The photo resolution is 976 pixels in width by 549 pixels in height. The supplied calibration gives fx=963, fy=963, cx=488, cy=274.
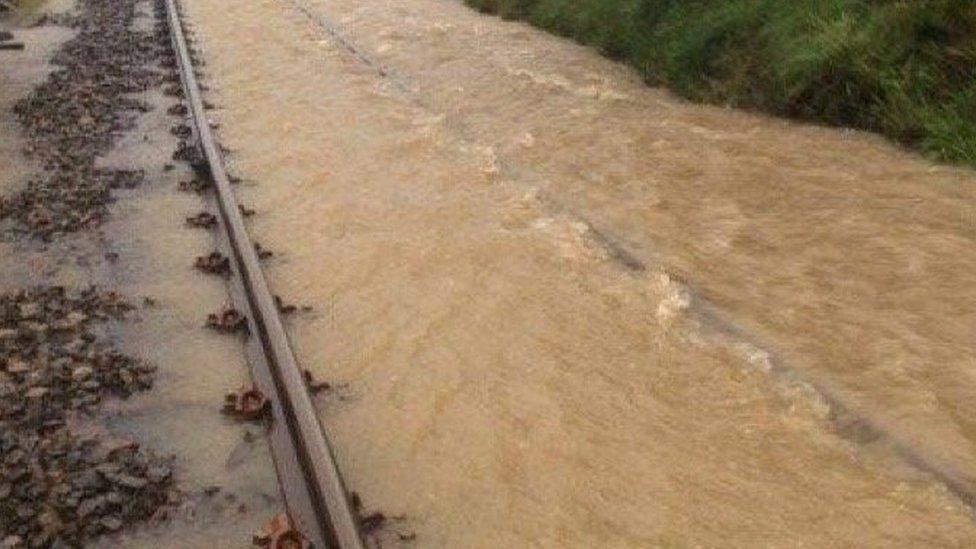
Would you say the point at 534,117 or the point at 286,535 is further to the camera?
Answer: the point at 534,117

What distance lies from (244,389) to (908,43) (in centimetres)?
693

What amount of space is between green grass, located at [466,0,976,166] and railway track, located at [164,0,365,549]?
5.67 meters

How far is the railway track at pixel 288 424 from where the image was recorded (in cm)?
352

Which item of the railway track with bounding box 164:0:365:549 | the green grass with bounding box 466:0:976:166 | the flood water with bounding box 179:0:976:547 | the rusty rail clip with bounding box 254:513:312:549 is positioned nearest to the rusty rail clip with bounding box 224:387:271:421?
the railway track with bounding box 164:0:365:549

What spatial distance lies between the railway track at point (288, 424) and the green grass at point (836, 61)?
567 cm

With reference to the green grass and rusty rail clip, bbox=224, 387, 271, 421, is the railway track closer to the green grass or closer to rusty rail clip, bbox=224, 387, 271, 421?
rusty rail clip, bbox=224, 387, 271, 421

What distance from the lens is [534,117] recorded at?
10500 millimetres

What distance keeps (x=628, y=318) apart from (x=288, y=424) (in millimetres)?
2229

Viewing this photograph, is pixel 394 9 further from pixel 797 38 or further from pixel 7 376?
pixel 7 376

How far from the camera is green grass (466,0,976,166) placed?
27.1 ft

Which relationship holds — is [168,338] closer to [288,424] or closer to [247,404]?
[247,404]

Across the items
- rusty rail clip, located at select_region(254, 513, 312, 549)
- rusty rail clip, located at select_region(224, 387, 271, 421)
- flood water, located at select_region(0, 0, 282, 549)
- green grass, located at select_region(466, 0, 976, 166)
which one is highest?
green grass, located at select_region(466, 0, 976, 166)

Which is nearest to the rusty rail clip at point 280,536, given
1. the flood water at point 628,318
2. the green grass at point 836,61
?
the flood water at point 628,318

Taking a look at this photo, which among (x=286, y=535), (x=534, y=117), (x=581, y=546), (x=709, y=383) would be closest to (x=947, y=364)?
(x=709, y=383)
